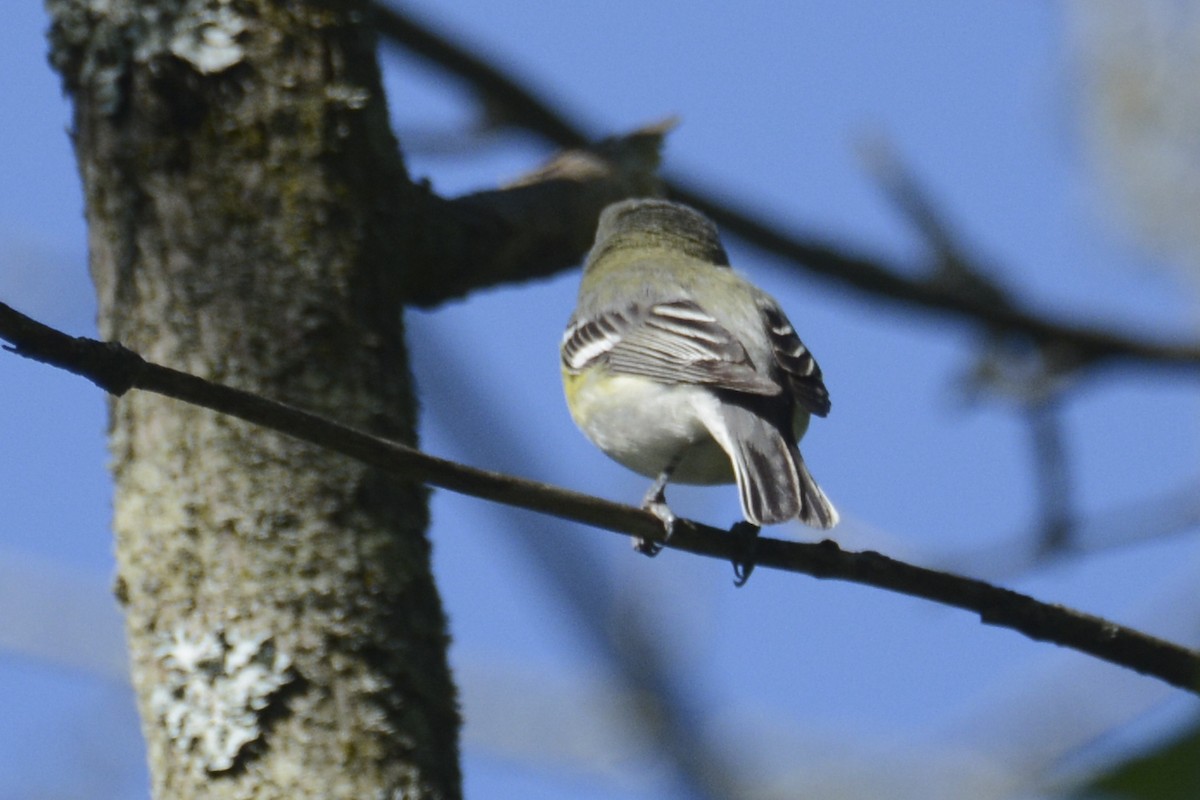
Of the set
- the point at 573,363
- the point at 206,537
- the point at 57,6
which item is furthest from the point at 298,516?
the point at 573,363

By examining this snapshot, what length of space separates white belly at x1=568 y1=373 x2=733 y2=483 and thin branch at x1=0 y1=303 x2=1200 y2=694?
683mm

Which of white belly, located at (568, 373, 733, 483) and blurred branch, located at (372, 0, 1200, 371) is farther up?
blurred branch, located at (372, 0, 1200, 371)

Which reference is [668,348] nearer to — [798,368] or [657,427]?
[657,427]

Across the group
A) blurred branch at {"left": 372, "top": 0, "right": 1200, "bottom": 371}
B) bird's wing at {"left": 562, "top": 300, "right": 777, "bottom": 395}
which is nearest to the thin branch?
bird's wing at {"left": 562, "top": 300, "right": 777, "bottom": 395}

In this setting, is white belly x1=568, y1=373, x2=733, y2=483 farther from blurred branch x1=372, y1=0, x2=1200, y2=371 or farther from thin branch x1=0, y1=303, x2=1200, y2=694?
thin branch x1=0, y1=303, x2=1200, y2=694

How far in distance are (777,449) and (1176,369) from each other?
119cm

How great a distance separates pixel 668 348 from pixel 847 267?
0.53 meters

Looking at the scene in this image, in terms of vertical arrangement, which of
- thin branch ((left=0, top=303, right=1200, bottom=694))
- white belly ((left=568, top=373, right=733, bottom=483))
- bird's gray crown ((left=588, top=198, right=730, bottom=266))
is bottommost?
thin branch ((left=0, top=303, right=1200, bottom=694))

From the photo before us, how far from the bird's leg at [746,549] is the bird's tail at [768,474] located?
7 cm

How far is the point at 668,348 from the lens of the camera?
3.75m

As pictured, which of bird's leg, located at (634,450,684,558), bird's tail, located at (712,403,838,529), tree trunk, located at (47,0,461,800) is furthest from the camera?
bird's leg, located at (634,450,684,558)

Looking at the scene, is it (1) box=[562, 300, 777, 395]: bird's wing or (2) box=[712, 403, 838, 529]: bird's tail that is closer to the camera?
(2) box=[712, 403, 838, 529]: bird's tail

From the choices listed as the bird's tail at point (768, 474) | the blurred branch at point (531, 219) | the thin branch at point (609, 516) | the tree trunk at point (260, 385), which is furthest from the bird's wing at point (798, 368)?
the tree trunk at point (260, 385)

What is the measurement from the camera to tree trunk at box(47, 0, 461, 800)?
7.86 feet
